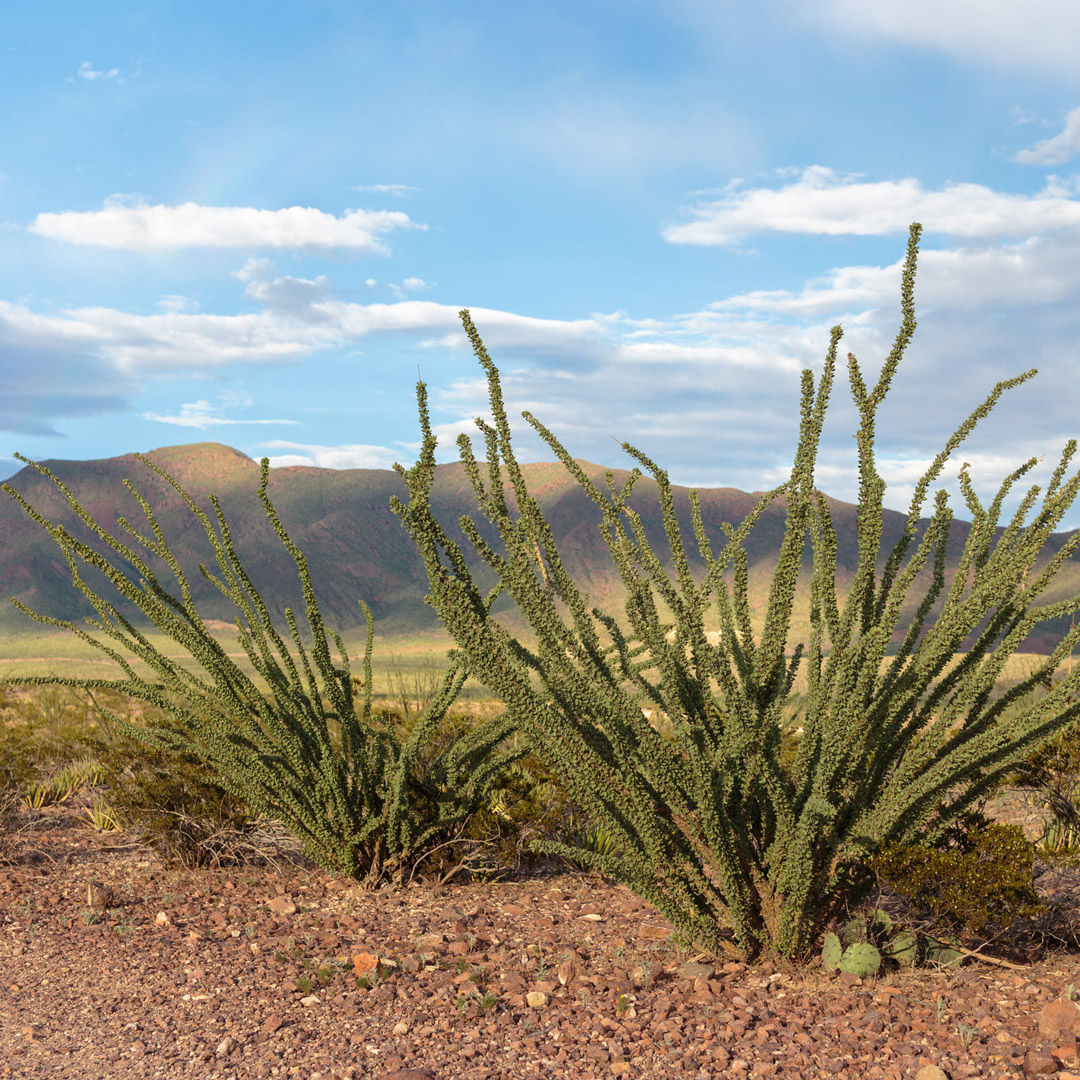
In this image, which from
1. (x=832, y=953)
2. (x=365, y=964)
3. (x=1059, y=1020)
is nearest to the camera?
(x=1059, y=1020)

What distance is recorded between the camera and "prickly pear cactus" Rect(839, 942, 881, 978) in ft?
13.5

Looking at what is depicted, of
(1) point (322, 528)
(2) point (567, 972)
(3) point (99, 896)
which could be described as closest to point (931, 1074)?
(2) point (567, 972)

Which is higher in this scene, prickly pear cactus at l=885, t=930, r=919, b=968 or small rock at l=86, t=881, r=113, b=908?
prickly pear cactus at l=885, t=930, r=919, b=968

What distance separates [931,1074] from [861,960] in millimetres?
804

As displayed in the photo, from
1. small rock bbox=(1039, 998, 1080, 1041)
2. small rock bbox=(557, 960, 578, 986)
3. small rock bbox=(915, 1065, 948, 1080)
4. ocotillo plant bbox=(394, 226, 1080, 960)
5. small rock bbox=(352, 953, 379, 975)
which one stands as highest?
ocotillo plant bbox=(394, 226, 1080, 960)

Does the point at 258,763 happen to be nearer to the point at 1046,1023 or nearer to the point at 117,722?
the point at 117,722

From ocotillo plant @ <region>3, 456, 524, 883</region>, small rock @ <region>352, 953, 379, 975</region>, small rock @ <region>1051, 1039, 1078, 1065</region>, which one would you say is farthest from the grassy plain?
small rock @ <region>1051, 1039, 1078, 1065</region>

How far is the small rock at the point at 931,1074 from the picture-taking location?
10.9 feet

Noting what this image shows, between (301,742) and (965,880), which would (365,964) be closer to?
(301,742)

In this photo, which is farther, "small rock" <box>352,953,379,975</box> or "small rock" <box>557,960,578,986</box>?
"small rock" <box>352,953,379,975</box>

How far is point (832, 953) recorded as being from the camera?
13.8 ft

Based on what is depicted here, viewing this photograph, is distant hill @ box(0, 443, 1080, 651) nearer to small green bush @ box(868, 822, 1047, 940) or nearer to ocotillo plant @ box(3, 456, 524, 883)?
ocotillo plant @ box(3, 456, 524, 883)

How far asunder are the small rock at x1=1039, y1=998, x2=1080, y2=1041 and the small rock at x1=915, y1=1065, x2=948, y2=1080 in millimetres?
556

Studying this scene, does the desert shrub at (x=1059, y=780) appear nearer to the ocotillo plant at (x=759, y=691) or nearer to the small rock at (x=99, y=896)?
the ocotillo plant at (x=759, y=691)
